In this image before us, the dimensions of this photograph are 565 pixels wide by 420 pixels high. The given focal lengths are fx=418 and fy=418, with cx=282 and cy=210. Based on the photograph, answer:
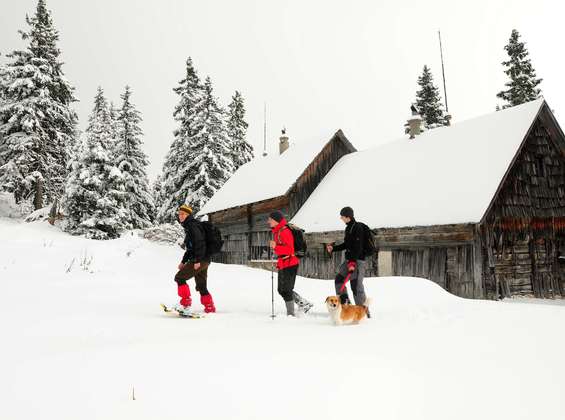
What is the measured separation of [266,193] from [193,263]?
15.0 m

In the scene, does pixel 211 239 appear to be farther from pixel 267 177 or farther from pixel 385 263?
pixel 267 177

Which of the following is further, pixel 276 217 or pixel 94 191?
pixel 94 191

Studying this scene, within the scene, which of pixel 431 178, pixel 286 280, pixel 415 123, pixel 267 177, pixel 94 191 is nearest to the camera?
pixel 286 280

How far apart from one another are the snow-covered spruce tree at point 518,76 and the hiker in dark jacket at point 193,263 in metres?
28.3

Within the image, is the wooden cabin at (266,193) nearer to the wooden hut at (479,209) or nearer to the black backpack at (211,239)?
the wooden hut at (479,209)

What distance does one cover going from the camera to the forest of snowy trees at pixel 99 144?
26688 mm

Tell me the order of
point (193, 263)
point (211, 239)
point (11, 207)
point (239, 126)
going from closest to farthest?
point (193, 263) → point (211, 239) → point (11, 207) → point (239, 126)

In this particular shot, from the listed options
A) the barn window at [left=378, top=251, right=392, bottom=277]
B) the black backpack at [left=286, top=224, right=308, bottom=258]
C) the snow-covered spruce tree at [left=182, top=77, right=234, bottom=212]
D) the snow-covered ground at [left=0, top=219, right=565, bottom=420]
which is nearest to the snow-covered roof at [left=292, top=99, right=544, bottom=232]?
the barn window at [left=378, top=251, right=392, bottom=277]

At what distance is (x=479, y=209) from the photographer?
12898mm

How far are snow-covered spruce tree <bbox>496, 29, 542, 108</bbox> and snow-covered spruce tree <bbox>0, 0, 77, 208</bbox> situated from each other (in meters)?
31.1

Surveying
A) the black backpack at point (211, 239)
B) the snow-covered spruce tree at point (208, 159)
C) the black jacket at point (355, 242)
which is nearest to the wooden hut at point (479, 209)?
the black jacket at point (355, 242)

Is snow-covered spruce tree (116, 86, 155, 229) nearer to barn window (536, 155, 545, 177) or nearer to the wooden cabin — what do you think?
the wooden cabin

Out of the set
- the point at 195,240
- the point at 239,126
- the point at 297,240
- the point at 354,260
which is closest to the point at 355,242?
the point at 354,260

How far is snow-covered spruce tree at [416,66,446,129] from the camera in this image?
34969 mm
